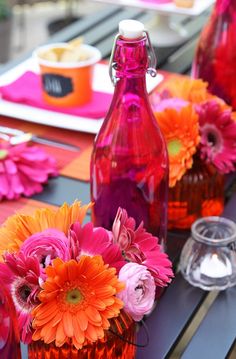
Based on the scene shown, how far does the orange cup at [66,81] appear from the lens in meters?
1.36

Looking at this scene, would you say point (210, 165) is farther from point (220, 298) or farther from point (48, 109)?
point (48, 109)

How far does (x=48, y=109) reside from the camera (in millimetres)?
1388

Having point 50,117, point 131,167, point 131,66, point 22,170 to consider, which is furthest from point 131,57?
point 50,117

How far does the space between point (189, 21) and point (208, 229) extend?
3.55 feet

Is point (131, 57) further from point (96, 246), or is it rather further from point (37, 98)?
point (37, 98)

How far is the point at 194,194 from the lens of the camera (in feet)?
3.45

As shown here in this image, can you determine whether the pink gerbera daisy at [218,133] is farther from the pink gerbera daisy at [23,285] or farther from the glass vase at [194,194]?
the pink gerbera daisy at [23,285]

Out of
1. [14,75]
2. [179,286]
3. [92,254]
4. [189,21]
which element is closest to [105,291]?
[92,254]

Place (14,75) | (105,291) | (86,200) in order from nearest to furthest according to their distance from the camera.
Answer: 1. (105,291)
2. (86,200)
3. (14,75)

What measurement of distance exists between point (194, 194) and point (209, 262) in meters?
0.12

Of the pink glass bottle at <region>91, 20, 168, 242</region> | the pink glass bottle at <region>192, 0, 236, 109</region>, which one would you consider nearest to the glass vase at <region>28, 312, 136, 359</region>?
the pink glass bottle at <region>91, 20, 168, 242</region>

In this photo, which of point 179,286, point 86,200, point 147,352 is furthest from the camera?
point 86,200

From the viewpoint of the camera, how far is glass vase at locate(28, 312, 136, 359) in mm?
720

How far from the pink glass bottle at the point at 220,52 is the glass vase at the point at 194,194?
239 mm
